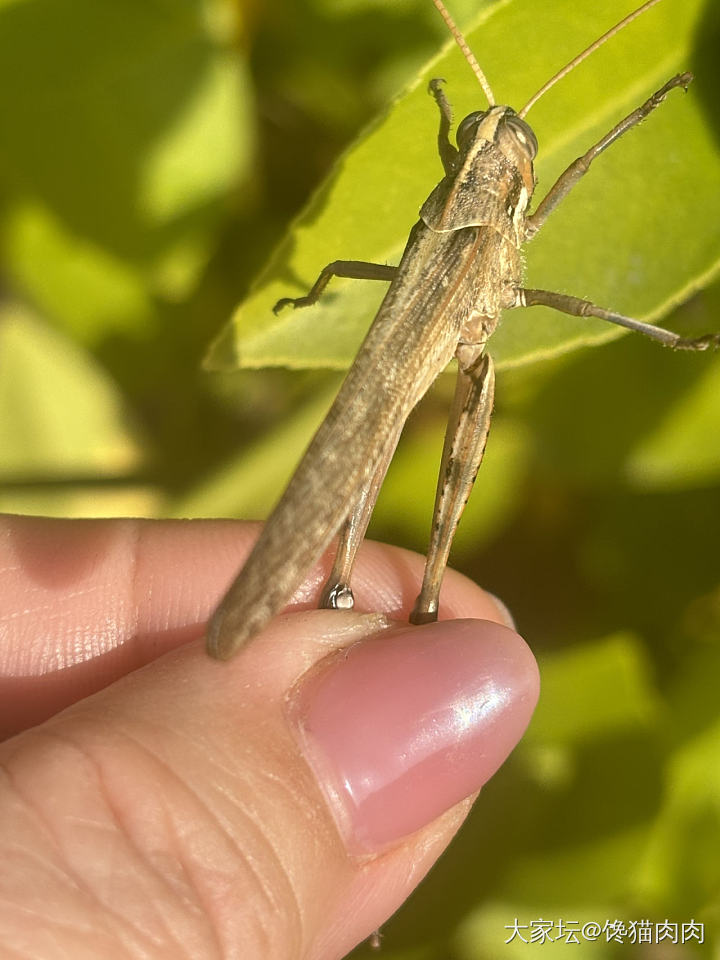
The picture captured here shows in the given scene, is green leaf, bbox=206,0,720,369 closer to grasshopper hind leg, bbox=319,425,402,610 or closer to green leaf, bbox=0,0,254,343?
grasshopper hind leg, bbox=319,425,402,610

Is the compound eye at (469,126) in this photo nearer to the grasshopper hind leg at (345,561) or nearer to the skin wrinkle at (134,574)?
the grasshopper hind leg at (345,561)

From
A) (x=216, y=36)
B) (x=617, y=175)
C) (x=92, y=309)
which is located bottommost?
(x=617, y=175)

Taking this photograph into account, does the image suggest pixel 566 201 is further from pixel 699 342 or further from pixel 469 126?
pixel 699 342

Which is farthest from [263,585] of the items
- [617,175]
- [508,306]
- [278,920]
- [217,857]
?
[617,175]

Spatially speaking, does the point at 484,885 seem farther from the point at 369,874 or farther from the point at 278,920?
the point at 278,920

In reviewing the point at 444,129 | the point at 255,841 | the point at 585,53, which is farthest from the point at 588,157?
the point at 255,841

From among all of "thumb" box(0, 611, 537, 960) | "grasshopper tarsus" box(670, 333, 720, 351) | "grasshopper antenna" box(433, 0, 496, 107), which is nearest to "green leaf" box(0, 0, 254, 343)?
"grasshopper antenna" box(433, 0, 496, 107)
